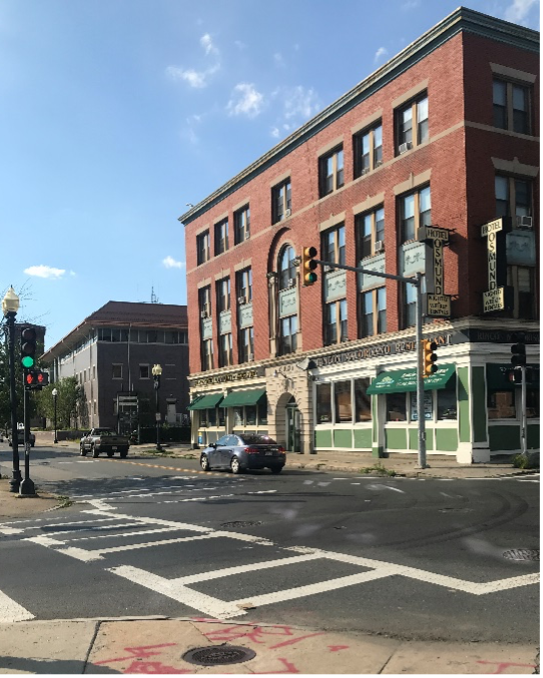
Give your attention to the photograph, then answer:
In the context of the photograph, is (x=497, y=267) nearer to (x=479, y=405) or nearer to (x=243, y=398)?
(x=479, y=405)

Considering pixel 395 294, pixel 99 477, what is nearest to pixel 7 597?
pixel 99 477

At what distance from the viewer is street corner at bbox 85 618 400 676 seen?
5.30 meters

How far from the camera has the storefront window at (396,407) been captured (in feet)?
100

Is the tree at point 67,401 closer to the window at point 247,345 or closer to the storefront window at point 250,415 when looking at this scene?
the window at point 247,345

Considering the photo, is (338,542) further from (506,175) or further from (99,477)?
(506,175)

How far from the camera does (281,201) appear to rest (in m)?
40.9

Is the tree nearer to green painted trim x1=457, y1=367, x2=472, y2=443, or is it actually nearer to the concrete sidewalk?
green painted trim x1=457, y1=367, x2=472, y2=443

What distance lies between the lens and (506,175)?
2811 centimetres

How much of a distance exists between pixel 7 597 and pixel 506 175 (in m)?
25.1

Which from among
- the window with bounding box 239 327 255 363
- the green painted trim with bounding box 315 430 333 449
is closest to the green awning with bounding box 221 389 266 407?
the window with bounding box 239 327 255 363

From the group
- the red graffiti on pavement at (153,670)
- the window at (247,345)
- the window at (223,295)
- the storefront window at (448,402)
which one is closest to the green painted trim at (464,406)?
the storefront window at (448,402)

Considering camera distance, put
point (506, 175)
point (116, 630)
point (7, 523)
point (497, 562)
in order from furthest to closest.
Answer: point (506, 175), point (7, 523), point (497, 562), point (116, 630)

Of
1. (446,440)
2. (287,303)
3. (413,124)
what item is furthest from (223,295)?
(446,440)

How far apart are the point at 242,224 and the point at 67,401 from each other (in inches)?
1718
